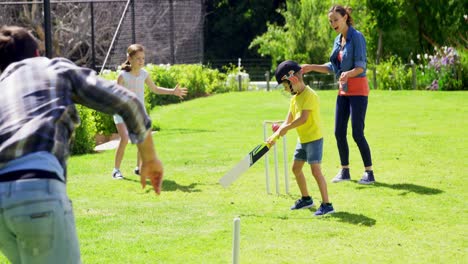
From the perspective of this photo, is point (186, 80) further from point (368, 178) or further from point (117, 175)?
point (368, 178)

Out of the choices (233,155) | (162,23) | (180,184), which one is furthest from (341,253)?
(162,23)

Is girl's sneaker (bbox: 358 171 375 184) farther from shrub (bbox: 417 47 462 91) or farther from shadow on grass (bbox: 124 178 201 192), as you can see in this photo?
shrub (bbox: 417 47 462 91)

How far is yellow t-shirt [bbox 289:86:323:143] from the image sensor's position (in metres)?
8.66

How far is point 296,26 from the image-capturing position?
38062 millimetres

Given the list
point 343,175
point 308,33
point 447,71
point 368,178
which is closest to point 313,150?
point 368,178

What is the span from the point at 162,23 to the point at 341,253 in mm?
22046

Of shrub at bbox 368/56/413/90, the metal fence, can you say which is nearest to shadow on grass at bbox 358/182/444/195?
the metal fence

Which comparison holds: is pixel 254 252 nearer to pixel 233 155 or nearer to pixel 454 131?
pixel 233 155

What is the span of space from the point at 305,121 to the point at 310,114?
128 millimetres

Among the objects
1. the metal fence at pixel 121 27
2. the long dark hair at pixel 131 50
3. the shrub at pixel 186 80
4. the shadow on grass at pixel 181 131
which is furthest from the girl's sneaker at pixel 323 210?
the metal fence at pixel 121 27

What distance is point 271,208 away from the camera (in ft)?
30.4

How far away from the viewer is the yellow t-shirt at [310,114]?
28.4ft

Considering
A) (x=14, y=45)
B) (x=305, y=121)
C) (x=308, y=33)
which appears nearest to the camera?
(x=14, y=45)

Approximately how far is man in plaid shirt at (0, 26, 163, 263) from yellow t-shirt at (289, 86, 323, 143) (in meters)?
4.65
